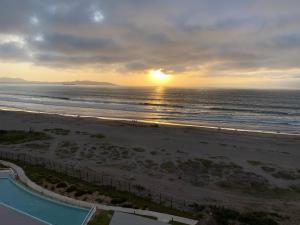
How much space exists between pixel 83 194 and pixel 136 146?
14636 mm

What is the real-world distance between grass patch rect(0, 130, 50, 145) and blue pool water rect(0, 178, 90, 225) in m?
15.6

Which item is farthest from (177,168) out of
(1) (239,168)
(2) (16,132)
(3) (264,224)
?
(2) (16,132)

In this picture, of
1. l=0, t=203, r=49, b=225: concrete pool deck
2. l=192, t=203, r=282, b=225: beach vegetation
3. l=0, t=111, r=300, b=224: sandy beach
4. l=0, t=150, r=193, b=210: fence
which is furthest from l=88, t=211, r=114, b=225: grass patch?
l=0, t=111, r=300, b=224: sandy beach

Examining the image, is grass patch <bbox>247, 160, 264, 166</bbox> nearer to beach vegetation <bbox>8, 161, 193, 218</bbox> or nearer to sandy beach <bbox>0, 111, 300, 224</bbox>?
sandy beach <bbox>0, 111, 300, 224</bbox>

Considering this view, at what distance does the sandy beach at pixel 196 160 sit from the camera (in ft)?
68.6

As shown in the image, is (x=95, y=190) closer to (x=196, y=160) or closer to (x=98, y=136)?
(x=196, y=160)

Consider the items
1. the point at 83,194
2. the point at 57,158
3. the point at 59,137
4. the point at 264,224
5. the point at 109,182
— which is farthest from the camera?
the point at 59,137

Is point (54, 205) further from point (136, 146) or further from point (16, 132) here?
point (16, 132)

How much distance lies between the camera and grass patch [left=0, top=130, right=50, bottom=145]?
3379 cm

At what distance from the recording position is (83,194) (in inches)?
739

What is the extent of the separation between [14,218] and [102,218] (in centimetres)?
437

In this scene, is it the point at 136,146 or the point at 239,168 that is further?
the point at 136,146

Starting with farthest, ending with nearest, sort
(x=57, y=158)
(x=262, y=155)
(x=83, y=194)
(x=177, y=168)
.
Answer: (x=262, y=155) < (x=57, y=158) < (x=177, y=168) < (x=83, y=194)

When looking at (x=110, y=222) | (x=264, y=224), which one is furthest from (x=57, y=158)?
(x=264, y=224)
